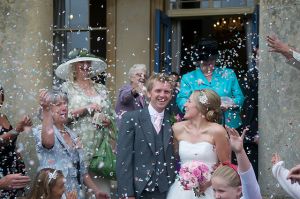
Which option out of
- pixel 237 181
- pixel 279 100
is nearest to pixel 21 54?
pixel 279 100

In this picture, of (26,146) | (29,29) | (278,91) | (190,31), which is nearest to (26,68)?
(29,29)

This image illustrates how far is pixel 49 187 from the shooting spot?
6.74 meters

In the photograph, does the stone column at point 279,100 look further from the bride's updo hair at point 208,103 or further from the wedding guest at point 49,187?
the wedding guest at point 49,187

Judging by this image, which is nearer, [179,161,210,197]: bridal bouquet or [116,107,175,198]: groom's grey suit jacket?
[179,161,210,197]: bridal bouquet

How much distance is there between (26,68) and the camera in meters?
10.0

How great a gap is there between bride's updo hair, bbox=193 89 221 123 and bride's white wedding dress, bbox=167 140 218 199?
29cm

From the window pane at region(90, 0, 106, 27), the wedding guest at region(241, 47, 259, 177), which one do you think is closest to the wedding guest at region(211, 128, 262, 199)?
the wedding guest at region(241, 47, 259, 177)

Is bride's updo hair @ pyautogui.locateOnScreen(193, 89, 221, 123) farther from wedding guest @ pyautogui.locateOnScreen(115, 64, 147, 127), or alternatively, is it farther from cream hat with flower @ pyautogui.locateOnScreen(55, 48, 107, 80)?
cream hat with flower @ pyautogui.locateOnScreen(55, 48, 107, 80)

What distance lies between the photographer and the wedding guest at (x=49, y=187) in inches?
264

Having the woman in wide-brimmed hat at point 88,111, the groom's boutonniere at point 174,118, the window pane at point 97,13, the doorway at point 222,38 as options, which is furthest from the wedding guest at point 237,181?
the window pane at point 97,13

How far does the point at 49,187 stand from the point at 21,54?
366 cm

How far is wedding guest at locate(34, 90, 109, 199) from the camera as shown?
733 cm

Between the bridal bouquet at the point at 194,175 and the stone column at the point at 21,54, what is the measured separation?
3548 millimetres

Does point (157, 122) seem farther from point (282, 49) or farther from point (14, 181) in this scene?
point (282, 49)
